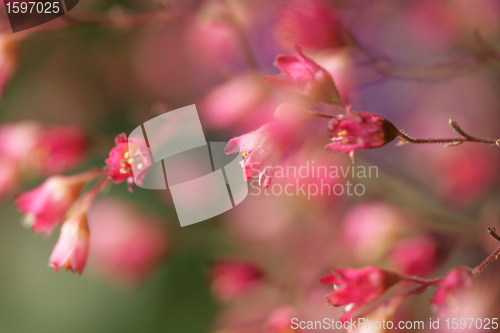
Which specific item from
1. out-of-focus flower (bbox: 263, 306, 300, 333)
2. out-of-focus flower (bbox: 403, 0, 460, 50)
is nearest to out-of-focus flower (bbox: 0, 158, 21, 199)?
out-of-focus flower (bbox: 263, 306, 300, 333)

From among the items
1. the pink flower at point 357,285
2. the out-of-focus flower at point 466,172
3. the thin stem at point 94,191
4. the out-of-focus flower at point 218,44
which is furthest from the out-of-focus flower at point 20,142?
the out-of-focus flower at point 466,172

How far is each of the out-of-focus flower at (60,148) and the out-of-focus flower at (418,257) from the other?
400 millimetres

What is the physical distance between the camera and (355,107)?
1.96 feet

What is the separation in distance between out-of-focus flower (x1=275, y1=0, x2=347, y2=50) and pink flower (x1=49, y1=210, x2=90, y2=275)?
307mm

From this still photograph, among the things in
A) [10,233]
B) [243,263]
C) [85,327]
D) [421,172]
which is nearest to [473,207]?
[421,172]

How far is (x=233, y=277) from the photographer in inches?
23.2

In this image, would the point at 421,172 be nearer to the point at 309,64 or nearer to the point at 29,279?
the point at 309,64

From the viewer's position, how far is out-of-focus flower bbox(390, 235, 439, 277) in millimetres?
519

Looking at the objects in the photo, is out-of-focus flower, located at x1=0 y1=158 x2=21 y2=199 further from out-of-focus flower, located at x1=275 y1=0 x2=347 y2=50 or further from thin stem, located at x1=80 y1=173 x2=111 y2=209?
out-of-focus flower, located at x1=275 y1=0 x2=347 y2=50

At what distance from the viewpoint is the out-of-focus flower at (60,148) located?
0.53 metres

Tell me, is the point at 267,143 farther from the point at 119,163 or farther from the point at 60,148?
the point at 60,148

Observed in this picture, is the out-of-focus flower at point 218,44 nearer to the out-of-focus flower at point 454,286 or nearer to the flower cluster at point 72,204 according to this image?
the flower cluster at point 72,204

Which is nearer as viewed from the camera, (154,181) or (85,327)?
(154,181)

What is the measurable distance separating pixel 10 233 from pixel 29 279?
3.3 inches
